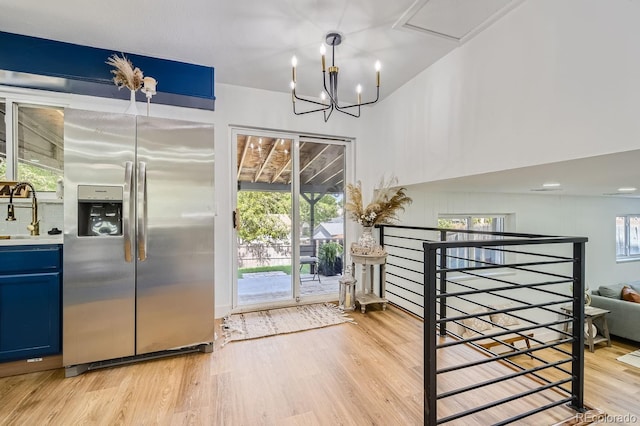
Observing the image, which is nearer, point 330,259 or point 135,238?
point 135,238

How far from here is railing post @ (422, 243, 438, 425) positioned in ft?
4.35

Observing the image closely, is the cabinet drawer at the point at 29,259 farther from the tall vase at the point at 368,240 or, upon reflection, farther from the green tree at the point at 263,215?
the tall vase at the point at 368,240

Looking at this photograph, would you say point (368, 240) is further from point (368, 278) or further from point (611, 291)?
point (611, 291)

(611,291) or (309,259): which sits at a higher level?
(309,259)

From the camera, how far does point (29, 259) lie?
6.57ft

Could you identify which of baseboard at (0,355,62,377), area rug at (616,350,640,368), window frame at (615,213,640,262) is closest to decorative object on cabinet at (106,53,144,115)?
baseboard at (0,355,62,377)

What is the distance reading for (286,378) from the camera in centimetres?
196

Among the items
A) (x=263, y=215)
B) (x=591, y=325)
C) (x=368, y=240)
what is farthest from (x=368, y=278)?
(x=591, y=325)

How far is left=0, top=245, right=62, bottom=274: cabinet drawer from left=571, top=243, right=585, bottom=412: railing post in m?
3.36

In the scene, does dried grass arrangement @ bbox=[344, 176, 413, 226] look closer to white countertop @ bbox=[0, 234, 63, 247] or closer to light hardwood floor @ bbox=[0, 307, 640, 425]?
light hardwood floor @ bbox=[0, 307, 640, 425]

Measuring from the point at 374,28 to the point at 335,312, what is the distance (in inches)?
105

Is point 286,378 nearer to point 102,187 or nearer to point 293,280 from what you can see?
point 293,280

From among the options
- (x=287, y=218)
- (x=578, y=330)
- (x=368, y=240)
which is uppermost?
(x=287, y=218)

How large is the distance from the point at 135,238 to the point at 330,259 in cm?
226
